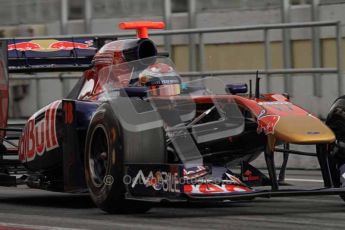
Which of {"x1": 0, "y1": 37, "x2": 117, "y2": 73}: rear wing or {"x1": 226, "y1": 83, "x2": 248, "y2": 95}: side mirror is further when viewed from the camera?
{"x1": 0, "y1": 37, "x2": 117, "y2": 73}: rear wing

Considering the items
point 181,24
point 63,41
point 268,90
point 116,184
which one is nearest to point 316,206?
point 116,184

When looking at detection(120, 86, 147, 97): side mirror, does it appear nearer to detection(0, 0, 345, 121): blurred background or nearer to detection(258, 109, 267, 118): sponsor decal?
detection(258, 109, 267, 118): sponsor decal

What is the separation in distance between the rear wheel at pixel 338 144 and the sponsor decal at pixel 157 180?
1548 millimetres

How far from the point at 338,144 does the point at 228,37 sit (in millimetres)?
5836

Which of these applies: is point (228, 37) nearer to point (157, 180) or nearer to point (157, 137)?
point (157, 137)

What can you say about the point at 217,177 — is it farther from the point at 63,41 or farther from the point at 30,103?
the point at 30,103

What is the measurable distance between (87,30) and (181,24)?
6.23 feet

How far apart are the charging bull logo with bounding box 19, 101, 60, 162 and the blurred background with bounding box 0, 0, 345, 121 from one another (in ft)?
15.3

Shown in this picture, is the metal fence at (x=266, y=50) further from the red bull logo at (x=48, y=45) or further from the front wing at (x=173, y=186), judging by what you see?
the front wing at (x=173, y=186)

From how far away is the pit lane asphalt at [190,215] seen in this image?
7.61 meters

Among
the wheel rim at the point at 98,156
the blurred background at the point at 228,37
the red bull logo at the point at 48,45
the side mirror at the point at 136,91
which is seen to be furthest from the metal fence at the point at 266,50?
the side mirror at the point at 136,91

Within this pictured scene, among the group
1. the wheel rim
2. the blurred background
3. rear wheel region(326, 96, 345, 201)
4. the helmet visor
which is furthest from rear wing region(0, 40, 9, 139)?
the blurred background

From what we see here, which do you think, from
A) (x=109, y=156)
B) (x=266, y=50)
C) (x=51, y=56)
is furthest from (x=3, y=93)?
(x=266, y=50)

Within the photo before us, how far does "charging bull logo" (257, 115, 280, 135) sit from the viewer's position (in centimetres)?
795
